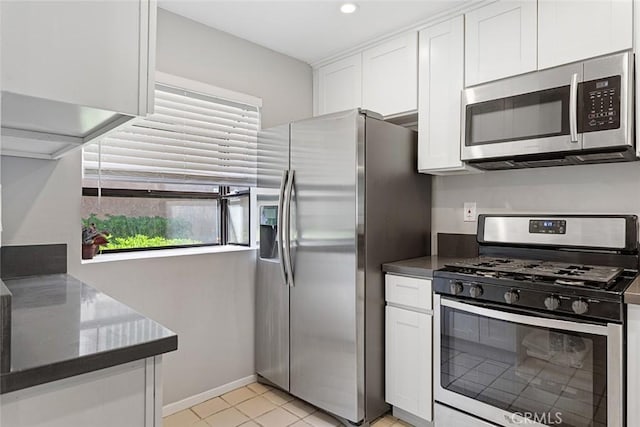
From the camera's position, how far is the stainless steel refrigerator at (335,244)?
216 cm

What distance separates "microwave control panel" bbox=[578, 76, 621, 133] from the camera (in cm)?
175

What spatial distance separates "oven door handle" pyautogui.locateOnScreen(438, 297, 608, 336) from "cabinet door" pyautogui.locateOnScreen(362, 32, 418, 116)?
1.26 metres

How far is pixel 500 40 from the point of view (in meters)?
2.14

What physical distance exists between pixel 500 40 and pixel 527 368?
1671 millimetres

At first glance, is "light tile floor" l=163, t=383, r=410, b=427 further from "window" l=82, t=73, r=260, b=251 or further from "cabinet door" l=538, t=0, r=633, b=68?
"cabinet door" l=538, t=0, r=633, b=68

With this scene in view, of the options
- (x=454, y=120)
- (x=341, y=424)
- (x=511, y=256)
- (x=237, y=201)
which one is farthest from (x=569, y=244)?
(x=237, y=201)

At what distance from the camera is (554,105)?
193 centimetres

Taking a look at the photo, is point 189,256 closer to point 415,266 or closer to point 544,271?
point 415,266

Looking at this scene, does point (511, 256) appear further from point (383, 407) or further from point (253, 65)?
point (253, 65)

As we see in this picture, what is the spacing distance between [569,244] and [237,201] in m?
2.12

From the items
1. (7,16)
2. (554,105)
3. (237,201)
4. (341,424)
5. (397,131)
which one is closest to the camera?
(7,16)

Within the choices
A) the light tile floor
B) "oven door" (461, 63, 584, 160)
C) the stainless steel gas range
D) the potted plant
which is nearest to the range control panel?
the stainless steel gas range

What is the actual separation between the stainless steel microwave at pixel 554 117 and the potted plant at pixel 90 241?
2.07 metres

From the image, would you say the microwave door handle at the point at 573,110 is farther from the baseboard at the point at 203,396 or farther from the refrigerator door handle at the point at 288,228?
the baseboard at the point at 203,396
